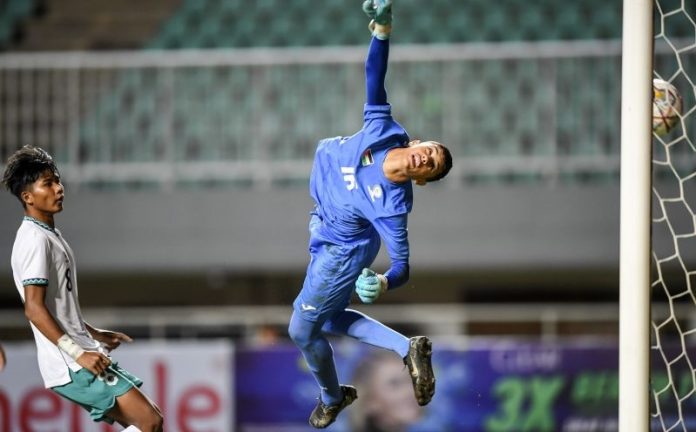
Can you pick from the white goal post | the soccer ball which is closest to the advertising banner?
the soccer ball

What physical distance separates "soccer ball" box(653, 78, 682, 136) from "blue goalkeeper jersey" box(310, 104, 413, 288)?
1.47 meters

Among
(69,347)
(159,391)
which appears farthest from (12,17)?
(69,347)

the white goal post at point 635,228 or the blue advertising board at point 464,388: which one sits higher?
the white goal post at point 635,228

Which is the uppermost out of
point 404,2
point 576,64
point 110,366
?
point 404,2

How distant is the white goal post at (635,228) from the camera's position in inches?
177

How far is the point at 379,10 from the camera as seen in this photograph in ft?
12.2

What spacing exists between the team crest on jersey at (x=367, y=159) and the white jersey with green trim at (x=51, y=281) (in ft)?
3.49

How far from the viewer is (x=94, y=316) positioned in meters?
10.3

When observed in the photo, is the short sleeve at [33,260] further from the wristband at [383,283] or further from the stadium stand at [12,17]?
the stadium stand at [12,17]

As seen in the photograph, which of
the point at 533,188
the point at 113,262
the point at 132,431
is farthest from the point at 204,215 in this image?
the point at 132,431

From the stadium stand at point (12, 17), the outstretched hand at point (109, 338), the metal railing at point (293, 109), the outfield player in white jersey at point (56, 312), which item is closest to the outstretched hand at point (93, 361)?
the outfield player in white jersey at point (56, 312)

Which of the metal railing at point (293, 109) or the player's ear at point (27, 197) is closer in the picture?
the player's ear at point (27, 197)

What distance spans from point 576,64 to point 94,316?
4440 millimetres

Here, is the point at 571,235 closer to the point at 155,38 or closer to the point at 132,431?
the point at 155,38
